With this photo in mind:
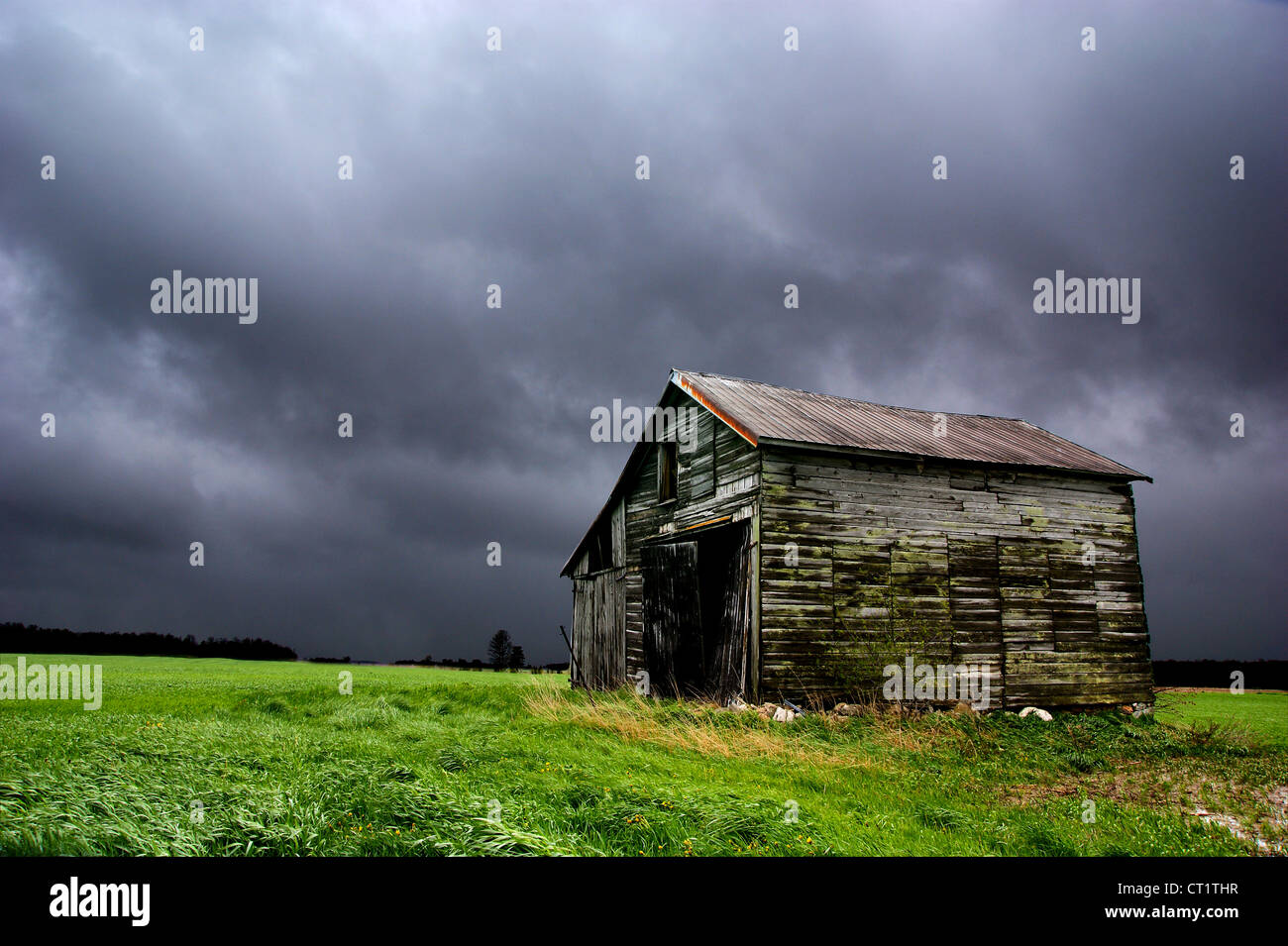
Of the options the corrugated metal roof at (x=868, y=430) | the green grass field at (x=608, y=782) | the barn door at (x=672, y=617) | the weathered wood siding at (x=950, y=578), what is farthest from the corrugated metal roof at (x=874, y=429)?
the green grass field at (x=608, y=782)

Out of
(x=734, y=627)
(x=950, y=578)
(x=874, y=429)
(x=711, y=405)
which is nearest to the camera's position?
(x=734, y=627)

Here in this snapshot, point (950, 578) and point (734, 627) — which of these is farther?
point (950, 578)

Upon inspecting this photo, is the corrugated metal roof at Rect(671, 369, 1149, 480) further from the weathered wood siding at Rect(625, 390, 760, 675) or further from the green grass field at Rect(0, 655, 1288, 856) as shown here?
the green grass field at Rect(0, 655, 1288, 856)

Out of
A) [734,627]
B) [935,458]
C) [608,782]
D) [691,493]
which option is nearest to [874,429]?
[935,458]

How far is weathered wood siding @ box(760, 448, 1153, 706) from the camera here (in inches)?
555

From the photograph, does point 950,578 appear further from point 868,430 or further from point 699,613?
point 699,613

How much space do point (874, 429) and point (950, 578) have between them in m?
3.83

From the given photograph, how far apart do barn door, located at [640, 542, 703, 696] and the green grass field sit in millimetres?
2293

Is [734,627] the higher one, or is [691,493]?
[691,493]

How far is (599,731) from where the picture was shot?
1221cm

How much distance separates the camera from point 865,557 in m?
14.7
